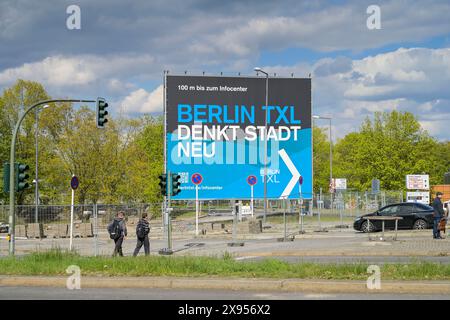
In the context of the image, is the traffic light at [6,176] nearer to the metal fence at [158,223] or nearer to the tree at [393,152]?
the metal fence at [158,223]

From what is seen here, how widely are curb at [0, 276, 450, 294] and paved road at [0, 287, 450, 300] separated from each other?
30cm

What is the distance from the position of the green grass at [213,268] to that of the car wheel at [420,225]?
17274mm

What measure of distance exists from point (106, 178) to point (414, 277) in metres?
46.9

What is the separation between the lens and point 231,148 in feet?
159

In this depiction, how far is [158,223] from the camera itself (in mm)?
37344

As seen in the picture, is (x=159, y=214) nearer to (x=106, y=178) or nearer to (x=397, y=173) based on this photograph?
(x=106, y=178)

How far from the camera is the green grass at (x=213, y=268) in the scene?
562 inches

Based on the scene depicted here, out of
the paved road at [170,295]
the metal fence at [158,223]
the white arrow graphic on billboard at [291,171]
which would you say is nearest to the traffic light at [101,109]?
the metal fence at [158,223]

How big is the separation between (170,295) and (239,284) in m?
1.54

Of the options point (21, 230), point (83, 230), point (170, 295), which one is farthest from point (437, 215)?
point (21, 230)

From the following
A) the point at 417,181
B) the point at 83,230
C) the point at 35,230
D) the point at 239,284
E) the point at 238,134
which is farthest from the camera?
the point at 238,134

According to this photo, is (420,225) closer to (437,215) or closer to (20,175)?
(437,215)

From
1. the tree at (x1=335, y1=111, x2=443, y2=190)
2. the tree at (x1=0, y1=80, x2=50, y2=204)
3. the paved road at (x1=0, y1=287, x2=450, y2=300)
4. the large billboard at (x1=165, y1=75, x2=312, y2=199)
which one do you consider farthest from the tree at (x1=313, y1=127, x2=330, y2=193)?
the paved road at (x1=0, y1=287, x2=450, y2=300)
